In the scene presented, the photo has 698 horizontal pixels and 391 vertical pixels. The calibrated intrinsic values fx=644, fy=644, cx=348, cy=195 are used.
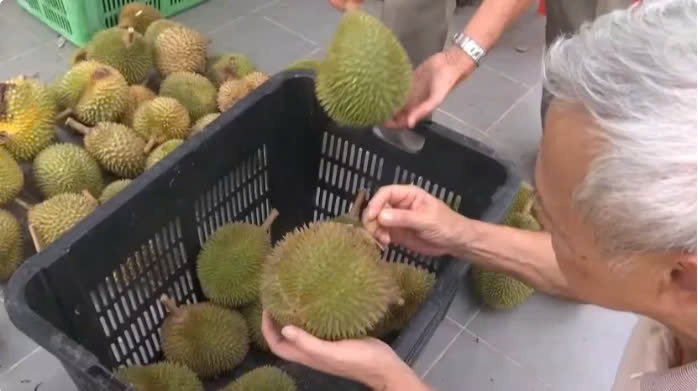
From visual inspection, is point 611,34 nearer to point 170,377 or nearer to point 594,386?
point 170,377

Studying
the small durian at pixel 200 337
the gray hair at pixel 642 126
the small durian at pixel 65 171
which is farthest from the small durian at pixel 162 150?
the gray hair at pixel 642 126

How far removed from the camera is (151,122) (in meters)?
1.29

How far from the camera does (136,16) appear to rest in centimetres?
159

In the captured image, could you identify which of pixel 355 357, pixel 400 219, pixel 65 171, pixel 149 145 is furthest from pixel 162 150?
pixel 355 357

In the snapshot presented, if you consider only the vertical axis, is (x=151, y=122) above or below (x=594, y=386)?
above

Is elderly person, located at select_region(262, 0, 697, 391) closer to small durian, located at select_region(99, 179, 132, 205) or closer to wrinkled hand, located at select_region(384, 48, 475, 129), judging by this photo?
wrinkled hand, located at select_region(384, 48, 475, 129)

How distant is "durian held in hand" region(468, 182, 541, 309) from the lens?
1.24 metres

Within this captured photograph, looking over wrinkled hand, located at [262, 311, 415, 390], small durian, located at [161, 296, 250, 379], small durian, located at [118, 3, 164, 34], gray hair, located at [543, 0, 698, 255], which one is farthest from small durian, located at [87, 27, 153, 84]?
gray hair, located at [543, 0, 698, 255]

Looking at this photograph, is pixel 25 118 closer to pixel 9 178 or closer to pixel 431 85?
pixel 9 178

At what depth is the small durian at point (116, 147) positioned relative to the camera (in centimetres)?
125

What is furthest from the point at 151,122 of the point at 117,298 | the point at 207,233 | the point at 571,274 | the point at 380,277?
the point at 571,274

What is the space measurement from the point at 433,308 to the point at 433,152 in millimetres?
320

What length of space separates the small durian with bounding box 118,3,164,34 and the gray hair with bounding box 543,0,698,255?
131 cm

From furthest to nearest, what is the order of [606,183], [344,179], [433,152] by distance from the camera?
[344,179] < [433,152] < [606,183]
